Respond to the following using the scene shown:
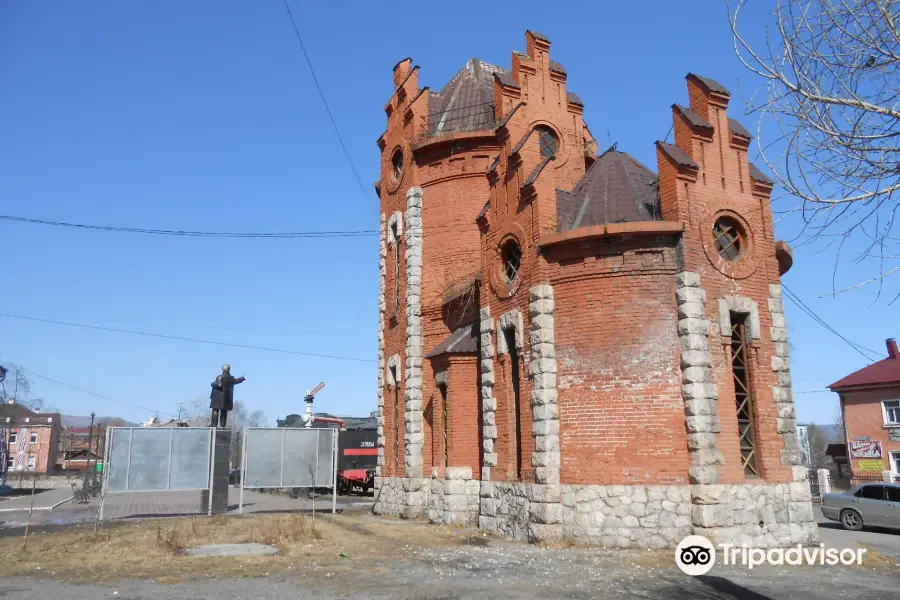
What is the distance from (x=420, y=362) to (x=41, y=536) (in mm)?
10671

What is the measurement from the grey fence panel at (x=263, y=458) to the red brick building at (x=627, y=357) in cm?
496

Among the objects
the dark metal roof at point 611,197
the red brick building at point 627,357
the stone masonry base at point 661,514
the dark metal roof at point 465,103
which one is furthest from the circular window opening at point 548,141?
the stone masonry base at point 661,514

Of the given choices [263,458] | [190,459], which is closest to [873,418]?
[263,458]

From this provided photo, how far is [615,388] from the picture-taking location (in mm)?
14062

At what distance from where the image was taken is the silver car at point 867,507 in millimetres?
19766

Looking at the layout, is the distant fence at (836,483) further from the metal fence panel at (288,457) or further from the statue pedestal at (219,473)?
the statue pedestal at (219,473)

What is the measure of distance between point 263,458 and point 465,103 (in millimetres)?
13329

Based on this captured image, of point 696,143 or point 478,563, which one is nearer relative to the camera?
point 478,563

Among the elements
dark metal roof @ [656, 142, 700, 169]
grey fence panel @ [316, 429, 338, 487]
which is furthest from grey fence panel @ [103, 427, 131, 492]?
dark metal roof @ [656, 142, 700, 169]

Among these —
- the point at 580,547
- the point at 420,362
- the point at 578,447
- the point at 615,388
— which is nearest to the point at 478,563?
the point at 580,547

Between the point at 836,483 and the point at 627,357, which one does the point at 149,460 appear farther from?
the point at 836,483

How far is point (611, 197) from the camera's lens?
15.7 metres

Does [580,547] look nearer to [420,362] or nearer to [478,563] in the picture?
[478,563]

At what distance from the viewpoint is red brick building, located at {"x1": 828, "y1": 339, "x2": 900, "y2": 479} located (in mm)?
37500
